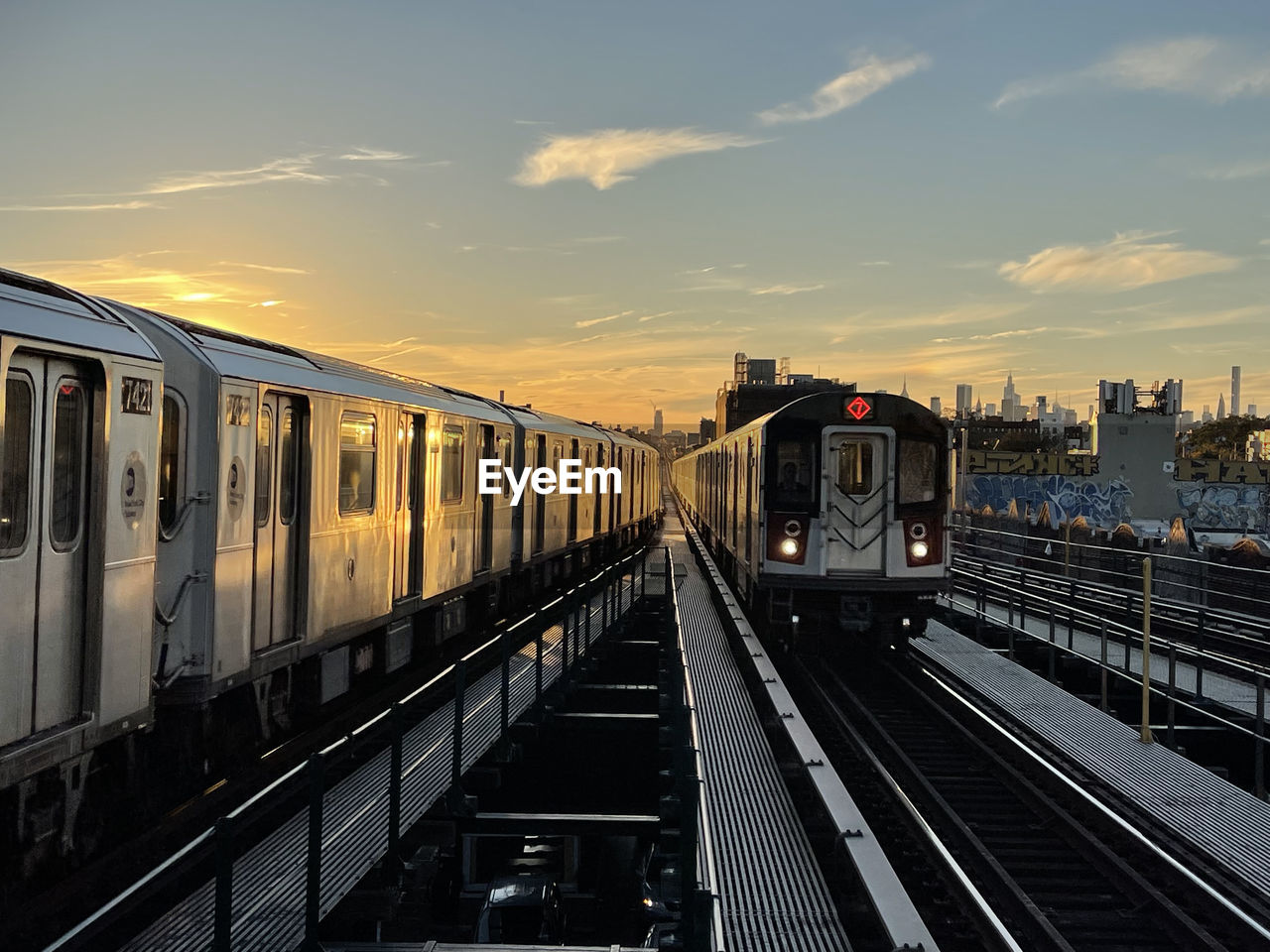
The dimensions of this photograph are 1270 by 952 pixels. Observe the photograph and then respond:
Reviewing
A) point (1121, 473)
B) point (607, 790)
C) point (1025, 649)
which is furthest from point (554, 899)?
point (1121, 473)

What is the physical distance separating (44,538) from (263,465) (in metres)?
2.70

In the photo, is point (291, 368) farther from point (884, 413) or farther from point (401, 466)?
point (884, 413)

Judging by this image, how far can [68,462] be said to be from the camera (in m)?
5.65

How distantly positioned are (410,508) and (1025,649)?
9.52m

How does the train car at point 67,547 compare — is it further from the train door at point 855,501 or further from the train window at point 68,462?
the train door at point 855,501

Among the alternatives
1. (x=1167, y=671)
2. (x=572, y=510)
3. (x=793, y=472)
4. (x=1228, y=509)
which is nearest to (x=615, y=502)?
(x=572, y=510)

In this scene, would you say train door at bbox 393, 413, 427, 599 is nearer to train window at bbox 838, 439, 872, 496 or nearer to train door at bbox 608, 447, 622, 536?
train window at bbox 838, 439, 872, 496

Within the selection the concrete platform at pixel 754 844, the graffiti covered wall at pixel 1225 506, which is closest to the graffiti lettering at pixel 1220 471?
the graffiti covered wall at pixel 1225 506

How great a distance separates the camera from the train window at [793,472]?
1423cm

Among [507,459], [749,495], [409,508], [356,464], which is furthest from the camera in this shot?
[507,459]

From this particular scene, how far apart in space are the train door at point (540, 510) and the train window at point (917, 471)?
6.49 metres

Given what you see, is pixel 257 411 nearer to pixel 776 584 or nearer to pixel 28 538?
pixel 28 538

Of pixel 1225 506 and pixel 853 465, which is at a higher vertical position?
pixel 853 465

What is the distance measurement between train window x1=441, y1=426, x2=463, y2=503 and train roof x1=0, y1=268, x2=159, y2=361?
6318 mm
